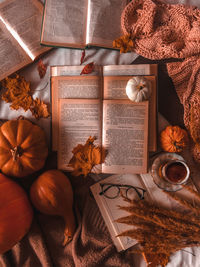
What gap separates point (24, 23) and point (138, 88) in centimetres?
57

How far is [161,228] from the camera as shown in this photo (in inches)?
36.7

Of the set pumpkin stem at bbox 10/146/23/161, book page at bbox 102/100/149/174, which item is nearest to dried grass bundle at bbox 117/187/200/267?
book page at bbox 102/100/149/174

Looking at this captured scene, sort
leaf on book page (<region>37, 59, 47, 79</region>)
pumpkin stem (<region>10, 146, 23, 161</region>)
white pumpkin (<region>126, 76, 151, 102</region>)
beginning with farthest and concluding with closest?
1. leaf on book page (<region>37, 59, 47, 79</region>)
2. white pumpkin (<region>126, 76, 151, 102</region>)
3. pumpkin stem (<region>10, 146, 23, 161</region>)

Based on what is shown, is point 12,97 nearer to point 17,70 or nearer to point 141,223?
point 17,70

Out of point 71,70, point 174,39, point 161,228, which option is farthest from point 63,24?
point 161,228

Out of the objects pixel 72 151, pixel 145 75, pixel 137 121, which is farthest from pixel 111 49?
pixel 72 151

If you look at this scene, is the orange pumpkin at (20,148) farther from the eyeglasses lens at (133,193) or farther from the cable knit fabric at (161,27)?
the cable knit fabric at (161,27)

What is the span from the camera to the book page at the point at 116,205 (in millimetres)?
1006

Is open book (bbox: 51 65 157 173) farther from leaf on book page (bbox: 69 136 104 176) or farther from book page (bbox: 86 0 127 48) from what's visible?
book page (bbox: 86 0 127 48)

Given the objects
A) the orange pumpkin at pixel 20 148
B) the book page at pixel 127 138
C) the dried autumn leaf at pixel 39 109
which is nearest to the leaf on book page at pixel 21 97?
the dried autumn leaf at pixel 39 109

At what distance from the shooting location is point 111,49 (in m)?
1.04

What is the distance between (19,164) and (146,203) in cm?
53

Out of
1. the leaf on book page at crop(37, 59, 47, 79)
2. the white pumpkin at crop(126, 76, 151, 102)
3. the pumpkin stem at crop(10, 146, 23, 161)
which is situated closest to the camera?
the pumpkin stem at crop(10, 146, 23, 161)

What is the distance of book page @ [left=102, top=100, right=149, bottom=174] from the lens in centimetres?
100
